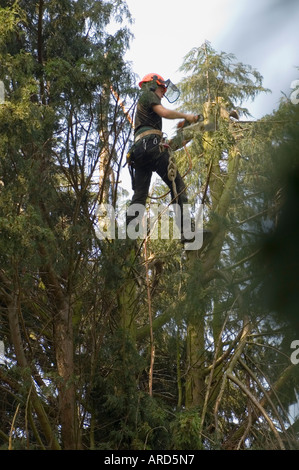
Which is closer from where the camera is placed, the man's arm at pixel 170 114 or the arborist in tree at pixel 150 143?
the man's arm at pixel 170 114

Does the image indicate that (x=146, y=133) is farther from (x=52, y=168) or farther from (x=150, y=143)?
(x=52, y=168)

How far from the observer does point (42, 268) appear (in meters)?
6.00

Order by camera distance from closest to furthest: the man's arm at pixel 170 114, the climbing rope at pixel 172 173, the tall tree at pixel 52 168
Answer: the tall tree at pixel 52 168 < the man's arm at pixel 170 114 < the climbing rope at pixel 172 173

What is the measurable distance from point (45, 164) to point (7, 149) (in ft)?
2.94

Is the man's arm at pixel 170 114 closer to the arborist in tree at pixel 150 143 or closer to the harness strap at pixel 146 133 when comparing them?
the arborist in tree at pixel 150 143

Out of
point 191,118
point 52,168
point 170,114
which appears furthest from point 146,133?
point 52,168

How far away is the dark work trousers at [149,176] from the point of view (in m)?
5.97

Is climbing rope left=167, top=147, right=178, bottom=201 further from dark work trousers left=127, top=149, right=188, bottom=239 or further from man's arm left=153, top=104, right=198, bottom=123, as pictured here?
man's arm left=153, top=104, right=198, bottom=123

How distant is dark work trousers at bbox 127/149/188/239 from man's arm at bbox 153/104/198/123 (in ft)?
1.13

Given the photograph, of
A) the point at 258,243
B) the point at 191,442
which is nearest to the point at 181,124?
→ the point at 191,442

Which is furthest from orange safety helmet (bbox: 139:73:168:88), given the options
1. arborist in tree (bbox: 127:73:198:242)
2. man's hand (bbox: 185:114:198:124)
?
man's hand (bbox: 185:114:198:124)

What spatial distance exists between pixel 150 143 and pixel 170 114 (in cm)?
36

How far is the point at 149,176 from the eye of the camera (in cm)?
611

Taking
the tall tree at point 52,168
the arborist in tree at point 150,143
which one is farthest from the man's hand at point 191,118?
the tall tree at point 52,168
